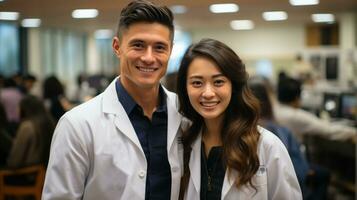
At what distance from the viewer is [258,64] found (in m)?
12.3

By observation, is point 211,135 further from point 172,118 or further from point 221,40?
point 221,40

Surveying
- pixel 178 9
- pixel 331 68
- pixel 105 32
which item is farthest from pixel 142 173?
pixel 331 68

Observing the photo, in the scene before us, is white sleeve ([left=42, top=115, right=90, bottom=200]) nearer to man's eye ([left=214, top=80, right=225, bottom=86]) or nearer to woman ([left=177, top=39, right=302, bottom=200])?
woman ([left=177, top=39, right=302, bottom=200])

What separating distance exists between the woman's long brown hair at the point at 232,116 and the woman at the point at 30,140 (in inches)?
71.9

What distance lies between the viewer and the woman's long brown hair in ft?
5.22

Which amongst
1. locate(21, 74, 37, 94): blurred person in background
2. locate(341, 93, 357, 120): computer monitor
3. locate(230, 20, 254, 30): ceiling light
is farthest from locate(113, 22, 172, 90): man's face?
locate(21, 74, 37, 94): blurred person in background

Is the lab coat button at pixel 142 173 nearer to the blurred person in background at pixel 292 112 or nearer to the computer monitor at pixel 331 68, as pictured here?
the blurred person in background at pixel 292 112

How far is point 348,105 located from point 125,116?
4.15 m

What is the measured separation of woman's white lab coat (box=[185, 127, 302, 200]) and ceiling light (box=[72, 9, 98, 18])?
26.9 inches

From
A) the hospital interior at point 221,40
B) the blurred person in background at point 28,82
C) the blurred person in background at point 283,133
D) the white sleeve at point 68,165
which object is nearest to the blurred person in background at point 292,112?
the hospital interior at point 221,40

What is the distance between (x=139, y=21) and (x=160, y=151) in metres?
0.48

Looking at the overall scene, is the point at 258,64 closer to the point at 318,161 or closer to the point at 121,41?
the point at 318,161

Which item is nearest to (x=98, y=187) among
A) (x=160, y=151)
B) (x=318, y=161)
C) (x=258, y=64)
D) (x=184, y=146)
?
(x=160, y=151)

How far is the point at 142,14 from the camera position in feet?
4.90
